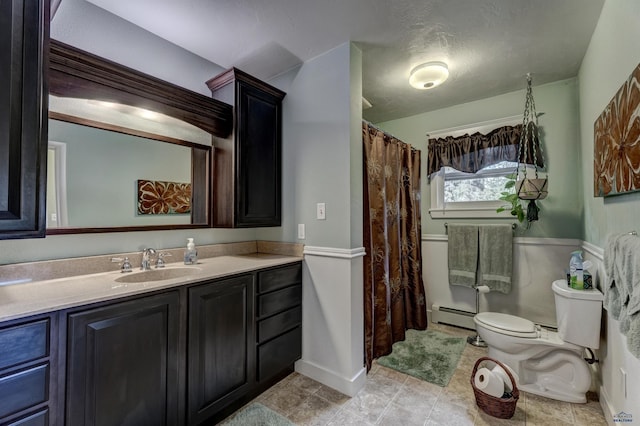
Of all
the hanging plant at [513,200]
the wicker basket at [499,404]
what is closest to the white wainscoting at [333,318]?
the wicker basket at [499,404]

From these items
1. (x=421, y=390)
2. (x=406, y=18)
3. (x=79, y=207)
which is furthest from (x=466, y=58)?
(x=79, y=207)

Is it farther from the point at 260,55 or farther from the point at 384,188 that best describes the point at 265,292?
the point at 260,55

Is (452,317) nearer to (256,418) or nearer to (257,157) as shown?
(256,418)

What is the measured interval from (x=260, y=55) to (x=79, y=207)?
1576 millimetres

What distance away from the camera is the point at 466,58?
7.06 feet

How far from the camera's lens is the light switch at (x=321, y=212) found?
2.02m

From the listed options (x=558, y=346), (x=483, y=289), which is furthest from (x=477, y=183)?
(x=558, y=346)

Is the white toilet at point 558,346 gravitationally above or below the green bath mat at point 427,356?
above

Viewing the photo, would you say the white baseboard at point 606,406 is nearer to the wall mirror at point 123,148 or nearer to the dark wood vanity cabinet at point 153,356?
the dark wood vanity cabinet at point 153,356

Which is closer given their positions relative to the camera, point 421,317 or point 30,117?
point 30,117

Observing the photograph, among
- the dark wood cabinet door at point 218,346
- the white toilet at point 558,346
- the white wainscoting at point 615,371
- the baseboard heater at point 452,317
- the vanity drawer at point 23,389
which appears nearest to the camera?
the vanity drawer at point 23,389

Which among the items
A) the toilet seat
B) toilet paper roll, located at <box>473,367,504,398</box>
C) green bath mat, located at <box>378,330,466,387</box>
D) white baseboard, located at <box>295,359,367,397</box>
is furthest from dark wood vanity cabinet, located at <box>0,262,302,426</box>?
the toilet seat

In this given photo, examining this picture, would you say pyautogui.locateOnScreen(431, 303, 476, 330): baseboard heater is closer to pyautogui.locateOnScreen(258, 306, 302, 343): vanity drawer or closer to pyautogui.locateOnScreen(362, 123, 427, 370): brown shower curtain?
pyautogui.locateOnScreen(362, 123, 427, 370): brown shower curtain

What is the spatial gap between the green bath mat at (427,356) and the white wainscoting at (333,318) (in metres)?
0.43
